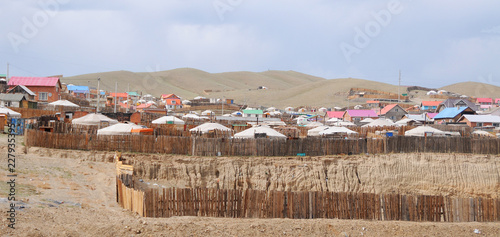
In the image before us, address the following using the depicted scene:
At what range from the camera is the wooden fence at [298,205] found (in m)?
16.0

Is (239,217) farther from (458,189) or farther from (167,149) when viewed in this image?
(458,189)

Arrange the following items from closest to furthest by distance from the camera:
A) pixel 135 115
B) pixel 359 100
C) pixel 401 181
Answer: pixel 401 181, pixel 135 115, pixel 359 100

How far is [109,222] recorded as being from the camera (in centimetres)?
1374

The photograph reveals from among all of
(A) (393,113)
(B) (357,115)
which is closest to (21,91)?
(B) (357,115)

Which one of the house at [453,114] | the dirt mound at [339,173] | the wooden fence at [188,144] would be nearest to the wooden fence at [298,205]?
the dirt mound at [339,173]

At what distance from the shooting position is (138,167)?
87.9ft

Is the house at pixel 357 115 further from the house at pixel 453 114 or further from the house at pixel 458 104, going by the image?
the house at pixel 458 104

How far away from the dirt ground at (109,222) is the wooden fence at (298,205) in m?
0.62

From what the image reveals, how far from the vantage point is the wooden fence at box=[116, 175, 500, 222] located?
15969 mm

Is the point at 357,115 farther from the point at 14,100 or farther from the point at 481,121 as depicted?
the point at 14,100

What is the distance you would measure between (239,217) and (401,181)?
57.6 feet

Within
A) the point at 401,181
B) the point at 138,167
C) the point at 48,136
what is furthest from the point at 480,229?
the point at 48,136

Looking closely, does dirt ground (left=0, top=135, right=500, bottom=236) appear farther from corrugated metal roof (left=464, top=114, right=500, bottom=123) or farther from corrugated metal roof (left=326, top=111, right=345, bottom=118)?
corrugated metal roof (left=326, top=111, right=345, bottom=118)

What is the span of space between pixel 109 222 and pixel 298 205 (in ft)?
21.9
